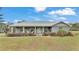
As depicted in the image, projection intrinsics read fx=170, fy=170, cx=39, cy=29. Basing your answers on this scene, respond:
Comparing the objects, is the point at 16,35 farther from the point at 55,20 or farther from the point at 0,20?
the point at 55,20

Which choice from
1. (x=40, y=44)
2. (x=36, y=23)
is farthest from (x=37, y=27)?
(x=40, y=44)

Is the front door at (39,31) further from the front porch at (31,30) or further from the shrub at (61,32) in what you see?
the shrub at (61,32)

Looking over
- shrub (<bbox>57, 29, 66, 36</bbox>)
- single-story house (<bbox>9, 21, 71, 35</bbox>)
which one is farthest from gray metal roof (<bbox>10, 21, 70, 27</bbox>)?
shrub (<bbox>57, 29, 66, 36</bbox>)

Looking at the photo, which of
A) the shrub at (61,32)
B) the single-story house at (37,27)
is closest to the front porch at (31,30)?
the single-story house at (37,27)

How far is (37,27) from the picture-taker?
72.0 inches

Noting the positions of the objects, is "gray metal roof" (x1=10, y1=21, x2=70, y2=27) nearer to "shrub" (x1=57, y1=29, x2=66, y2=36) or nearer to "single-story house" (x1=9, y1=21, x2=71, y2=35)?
"single-story house" (x1=9, y1=21, x2=71, y2=35)

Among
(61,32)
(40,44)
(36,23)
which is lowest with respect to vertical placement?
(40,44)

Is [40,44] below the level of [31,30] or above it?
below

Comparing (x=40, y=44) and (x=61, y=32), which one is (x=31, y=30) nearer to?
(x=40, y=44)

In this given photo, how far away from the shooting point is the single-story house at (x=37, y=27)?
1817mm
